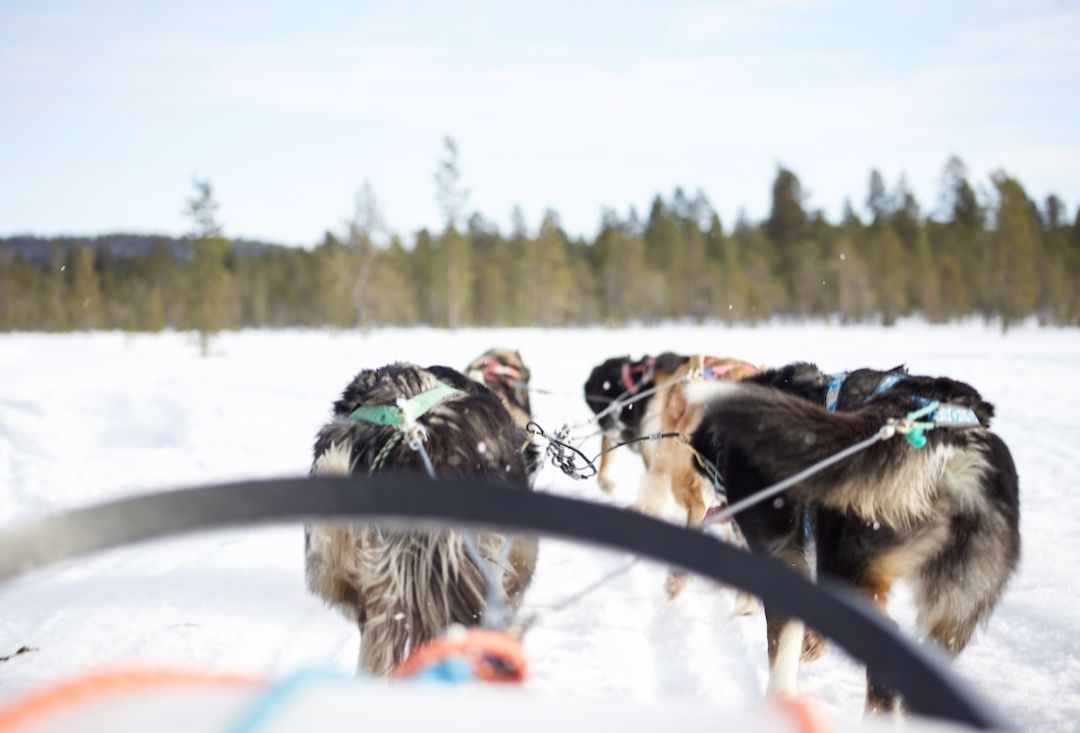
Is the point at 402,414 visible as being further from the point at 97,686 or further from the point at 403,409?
the point at 97,686

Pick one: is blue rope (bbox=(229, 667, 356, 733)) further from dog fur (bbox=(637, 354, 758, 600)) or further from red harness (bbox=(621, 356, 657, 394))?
red harness (bbox=(621, 356, 657, 394))

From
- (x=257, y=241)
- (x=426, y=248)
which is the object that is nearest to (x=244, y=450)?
(x=426, y=248)

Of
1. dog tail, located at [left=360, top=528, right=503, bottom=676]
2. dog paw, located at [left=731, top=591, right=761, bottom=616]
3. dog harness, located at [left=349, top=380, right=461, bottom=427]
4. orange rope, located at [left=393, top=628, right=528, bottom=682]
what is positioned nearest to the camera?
orange rope, located at [left=393, top=628, right=528, bottom=682]

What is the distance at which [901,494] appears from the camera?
2.40m

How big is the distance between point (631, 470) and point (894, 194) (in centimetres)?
6532

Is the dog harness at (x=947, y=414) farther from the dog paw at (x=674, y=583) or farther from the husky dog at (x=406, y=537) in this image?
the dog paw at (x=674, y=583)

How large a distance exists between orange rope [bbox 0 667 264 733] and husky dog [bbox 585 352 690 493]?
15.9ft

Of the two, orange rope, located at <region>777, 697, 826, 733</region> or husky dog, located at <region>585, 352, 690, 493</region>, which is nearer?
orange rope, located at <region>777, 697, 826, 733</region>

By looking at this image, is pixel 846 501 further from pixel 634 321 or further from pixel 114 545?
pixel 634 321

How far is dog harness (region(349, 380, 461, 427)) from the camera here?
2.76 meters

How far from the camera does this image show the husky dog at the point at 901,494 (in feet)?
7.57

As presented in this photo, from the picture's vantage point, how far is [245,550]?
16.8 ft

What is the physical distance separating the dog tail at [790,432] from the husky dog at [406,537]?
998mm

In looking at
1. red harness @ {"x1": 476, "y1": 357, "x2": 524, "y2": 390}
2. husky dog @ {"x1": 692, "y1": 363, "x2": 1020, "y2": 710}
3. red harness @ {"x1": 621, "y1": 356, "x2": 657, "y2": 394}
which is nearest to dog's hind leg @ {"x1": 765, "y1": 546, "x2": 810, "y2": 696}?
husky dog @ {"x1": 692, "y1": 363, "x2": 1020, "y2": 710}
